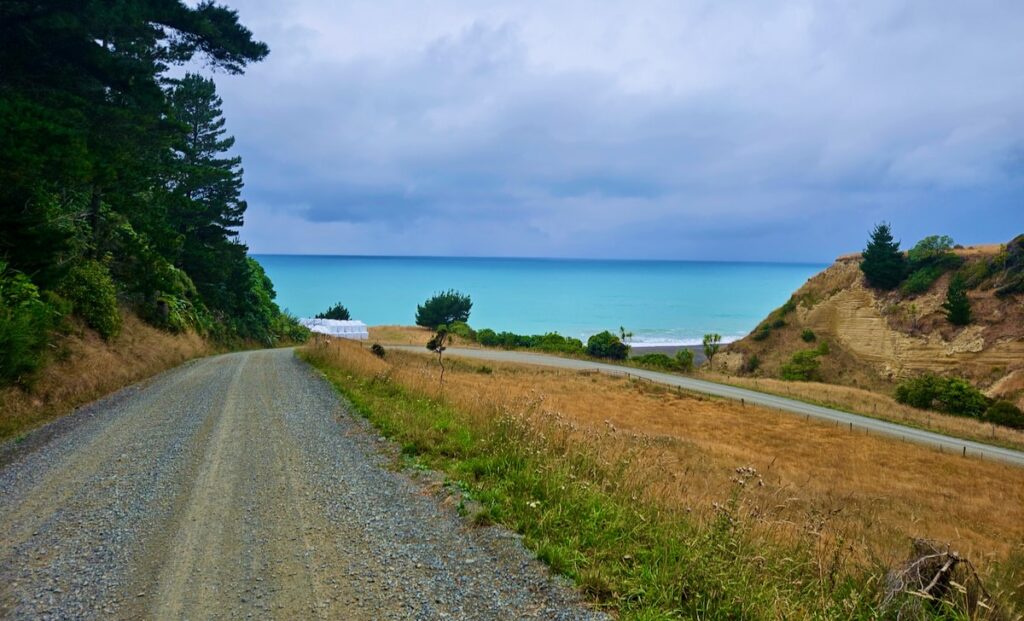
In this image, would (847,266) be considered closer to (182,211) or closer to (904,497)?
(904,497)

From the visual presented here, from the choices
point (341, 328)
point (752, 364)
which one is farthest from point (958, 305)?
point (341, 328)

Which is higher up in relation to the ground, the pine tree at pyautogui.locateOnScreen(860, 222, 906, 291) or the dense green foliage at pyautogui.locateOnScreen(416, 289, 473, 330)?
the pine tree at pyautogui.locateOnScreen(860, 222, 906, 291)

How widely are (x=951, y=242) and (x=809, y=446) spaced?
151 feet

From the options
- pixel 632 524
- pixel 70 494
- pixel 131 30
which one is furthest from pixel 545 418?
pixel 131 30

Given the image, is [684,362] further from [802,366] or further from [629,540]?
[629,540]

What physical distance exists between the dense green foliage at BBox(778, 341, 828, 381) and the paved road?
1587 centimetres

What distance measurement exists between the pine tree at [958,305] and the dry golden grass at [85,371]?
170 ft

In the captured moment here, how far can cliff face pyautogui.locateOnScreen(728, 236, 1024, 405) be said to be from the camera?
3738cm

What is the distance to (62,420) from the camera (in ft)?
32.8

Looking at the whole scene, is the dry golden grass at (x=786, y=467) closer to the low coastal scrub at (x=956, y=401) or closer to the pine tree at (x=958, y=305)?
the low coastal scrub at (x=956, y=401)

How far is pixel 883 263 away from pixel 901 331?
26.7 feet

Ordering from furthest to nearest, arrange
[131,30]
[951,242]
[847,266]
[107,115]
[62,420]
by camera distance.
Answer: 1. [847,266]
2. [951,242]
3. [107,115]
4. [131,30]
5. [62,420]

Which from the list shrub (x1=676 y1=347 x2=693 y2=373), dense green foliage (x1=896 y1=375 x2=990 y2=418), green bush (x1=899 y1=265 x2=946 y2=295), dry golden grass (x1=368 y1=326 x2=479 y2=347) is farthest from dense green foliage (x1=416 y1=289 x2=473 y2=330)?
dense green foliage (x1=896 y1=375 x2=990 y2=418)

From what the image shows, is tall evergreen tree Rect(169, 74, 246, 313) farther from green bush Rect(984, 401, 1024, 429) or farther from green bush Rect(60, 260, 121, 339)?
green bush Rect(984, 401, 1024, 429)
